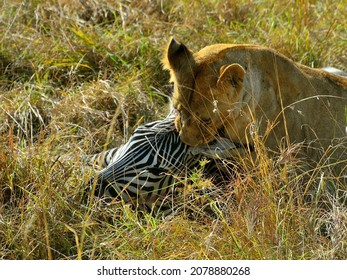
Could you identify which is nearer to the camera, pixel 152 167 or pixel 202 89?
pixel 202 89

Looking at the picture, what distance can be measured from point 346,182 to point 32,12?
3.11 metres

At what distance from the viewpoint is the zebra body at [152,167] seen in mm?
4453

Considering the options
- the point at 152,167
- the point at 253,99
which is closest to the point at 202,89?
the point at 253,99

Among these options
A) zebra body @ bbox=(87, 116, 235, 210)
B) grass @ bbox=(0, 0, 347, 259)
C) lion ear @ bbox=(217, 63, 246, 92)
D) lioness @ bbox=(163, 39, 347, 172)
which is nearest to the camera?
grass @ bbox=(0, 0, 347, 259)

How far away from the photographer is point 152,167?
4.59 meters

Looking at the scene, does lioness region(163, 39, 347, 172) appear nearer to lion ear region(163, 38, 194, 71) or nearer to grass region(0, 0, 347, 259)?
lion ear region(163, 38, 194, 71)

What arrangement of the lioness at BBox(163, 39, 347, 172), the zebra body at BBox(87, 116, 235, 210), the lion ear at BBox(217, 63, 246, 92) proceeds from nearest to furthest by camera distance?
1. the lion ear at BBox(217, 63, 246, 92)
2. the lioness at BBox(163, 39, 347, 172)
3. the zebra body at BBox(87, 116, 235, 210)

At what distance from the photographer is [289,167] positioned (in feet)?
13.6

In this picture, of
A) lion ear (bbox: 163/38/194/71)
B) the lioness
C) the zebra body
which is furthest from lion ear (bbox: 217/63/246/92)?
the zebra body

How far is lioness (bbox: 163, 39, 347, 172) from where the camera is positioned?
4277 mm

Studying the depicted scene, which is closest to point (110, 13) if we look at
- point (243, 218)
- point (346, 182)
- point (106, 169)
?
point (106, 169)

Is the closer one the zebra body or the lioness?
the lioness

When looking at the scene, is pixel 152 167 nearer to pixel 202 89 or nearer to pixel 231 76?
pixel 202 89

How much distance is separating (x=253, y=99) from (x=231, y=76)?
0.78 feet
